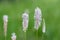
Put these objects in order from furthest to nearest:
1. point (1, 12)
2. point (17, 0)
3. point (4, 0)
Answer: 1. point (4, 0)
2. point (17, 0)
3. point (1, 12)

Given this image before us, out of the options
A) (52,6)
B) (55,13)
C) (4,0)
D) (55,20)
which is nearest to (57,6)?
(52,6)

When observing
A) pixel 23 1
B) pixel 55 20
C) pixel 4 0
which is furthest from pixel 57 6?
pixel 4 0

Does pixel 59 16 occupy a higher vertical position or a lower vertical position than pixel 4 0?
lower

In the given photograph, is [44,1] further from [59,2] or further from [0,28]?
[0,28]

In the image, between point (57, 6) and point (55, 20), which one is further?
point (57, 6)

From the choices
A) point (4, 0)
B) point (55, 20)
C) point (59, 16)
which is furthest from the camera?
point (4, 0)

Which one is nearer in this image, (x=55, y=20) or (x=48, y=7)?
(x=55, y=20)

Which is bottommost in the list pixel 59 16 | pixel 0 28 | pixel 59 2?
pixel 0 28

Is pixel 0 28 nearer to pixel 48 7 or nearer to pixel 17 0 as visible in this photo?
pixel 48 7

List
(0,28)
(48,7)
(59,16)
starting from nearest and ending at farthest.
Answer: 1. (0,28)
2. (59,16)
3. (48,7)
